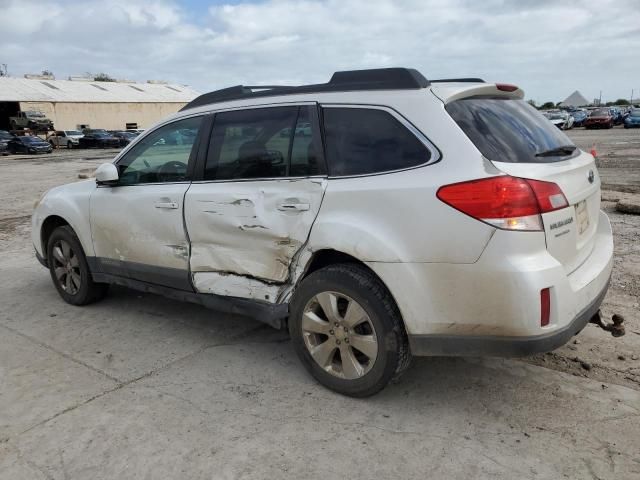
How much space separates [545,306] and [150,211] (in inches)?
114

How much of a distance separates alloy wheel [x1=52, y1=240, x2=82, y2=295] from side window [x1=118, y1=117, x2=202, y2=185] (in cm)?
106

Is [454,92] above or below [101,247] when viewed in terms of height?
above

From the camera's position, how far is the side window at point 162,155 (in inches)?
165

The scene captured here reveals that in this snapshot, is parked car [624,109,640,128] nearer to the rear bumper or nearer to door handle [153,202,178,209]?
the rear bumper

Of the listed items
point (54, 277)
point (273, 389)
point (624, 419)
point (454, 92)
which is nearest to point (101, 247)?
point (54, 277)

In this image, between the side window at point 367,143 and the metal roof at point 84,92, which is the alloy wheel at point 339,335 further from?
the metal roof at point 84,92

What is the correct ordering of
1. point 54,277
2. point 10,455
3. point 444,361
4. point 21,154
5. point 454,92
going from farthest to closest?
point 21,154 < point 54,277 < point 444,361 < point 454,92 < point 10,455

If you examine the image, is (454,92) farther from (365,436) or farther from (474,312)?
(365,436)

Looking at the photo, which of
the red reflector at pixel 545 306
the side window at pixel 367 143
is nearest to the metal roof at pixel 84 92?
the side window at pixel 367 143

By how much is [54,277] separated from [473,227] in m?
4.28

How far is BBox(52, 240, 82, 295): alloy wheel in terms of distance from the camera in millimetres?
5176

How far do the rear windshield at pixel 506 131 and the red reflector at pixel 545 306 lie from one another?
2.25 ft

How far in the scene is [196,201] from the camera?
392 centimetres

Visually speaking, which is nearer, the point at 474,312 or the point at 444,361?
the point at 474,312
